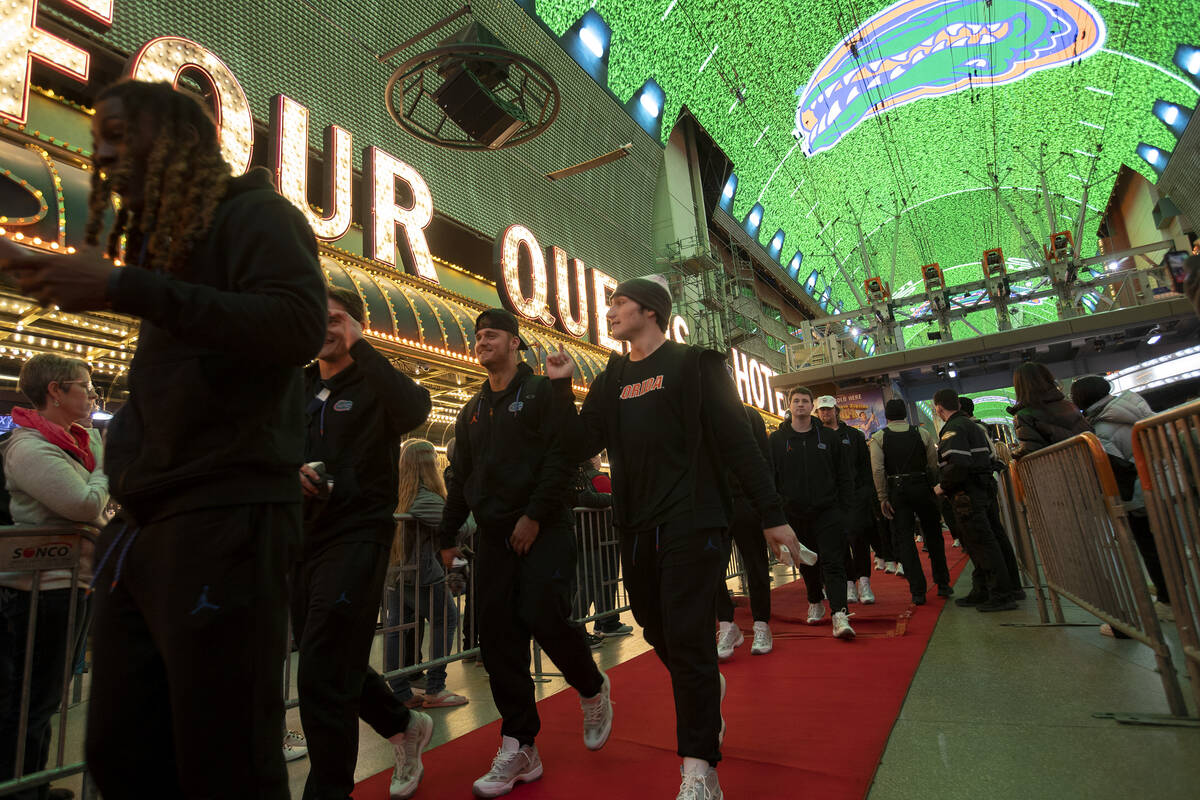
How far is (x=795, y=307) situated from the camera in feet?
126

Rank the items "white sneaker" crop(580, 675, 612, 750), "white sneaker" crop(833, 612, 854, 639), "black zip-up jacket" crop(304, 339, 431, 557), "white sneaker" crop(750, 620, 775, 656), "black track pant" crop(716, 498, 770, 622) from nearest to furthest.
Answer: "black zip-up jacket" crop(304, 339, 431, 557) < "white sneaker" crop(580, 675, 612, 750) < "white sneaker" crop(750, 620, 775, 656) < "white sneaker" crop(833, 612, 854, 639) < "black track pant" crop(716, 498, 770, 622)

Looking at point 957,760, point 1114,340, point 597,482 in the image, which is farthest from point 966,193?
point 957,760

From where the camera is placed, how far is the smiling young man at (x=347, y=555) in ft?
7.30

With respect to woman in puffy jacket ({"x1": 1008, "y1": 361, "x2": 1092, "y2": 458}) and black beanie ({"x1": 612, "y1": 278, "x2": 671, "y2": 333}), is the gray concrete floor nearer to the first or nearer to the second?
woman in puffy jacket ({"x1": 1008, "y1": 361, "x2": 1092, "y2": 458})

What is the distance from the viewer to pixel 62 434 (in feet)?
10.6

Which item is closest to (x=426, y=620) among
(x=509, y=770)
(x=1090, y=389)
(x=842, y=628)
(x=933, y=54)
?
(x=509, y=770)

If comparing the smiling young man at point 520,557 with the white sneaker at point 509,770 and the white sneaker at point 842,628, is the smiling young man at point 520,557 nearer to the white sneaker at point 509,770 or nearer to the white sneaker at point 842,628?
the white sneaker at point 509,770

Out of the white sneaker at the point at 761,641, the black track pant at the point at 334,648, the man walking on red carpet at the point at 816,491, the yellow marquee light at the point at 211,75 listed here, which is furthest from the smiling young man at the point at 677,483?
the yellow marquee light at the point at 211,75

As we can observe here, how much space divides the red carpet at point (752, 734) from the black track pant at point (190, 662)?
5.63ft

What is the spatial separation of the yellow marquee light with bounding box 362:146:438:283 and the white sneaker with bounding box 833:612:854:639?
8.14 m

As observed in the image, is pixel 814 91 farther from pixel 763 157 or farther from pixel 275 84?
pixel 275 84

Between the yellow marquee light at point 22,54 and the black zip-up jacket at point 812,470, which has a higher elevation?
the yellow marquee light at point 22,54

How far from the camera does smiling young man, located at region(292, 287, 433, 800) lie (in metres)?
2.22

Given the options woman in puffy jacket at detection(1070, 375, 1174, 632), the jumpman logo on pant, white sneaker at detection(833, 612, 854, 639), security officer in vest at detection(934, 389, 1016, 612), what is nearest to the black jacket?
security officer in vest at detection(934, 389, 1016, 612)
